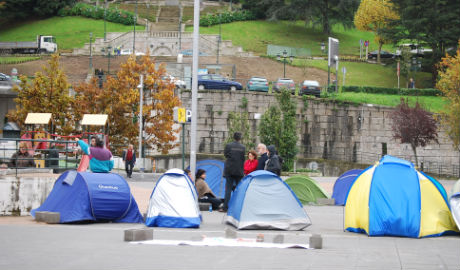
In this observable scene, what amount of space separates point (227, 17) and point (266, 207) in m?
83.3

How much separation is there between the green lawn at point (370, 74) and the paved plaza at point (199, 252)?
5172cm

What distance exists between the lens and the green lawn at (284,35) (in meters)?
84.1

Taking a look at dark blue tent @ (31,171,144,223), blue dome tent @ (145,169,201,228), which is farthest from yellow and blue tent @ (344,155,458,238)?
dark blue tent @ (31,171,144,223)

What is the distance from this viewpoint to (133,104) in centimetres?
4766

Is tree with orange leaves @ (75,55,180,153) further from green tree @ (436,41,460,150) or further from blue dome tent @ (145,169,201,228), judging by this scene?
blue dome tent @ (145,169,201,228)

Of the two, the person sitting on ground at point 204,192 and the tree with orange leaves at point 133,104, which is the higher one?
the tree with orange leaves at point 133,104

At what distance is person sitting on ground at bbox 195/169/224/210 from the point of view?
18.5 metres

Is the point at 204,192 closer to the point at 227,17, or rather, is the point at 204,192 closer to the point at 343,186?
the point at 343,186

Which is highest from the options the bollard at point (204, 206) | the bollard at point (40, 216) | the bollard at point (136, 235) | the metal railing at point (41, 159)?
the metal railing at point (41, 159)

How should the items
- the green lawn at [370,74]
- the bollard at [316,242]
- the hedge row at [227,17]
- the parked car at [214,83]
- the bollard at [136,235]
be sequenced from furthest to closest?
the hedge row at [227,17] → the green lawn at [370,74] → the parked car at [214,83] → the bollard at [136,235] → the bollard at [316,242]

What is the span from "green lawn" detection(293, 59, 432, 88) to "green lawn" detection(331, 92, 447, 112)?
8160 millimetres

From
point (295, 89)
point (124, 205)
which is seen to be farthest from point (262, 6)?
point (124, 205)

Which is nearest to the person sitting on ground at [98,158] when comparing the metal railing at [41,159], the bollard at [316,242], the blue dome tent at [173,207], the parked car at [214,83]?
the metal railing at [41,159]

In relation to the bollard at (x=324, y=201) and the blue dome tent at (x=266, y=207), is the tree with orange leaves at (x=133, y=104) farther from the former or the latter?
the blue dome tent at (x=266, y=207)
